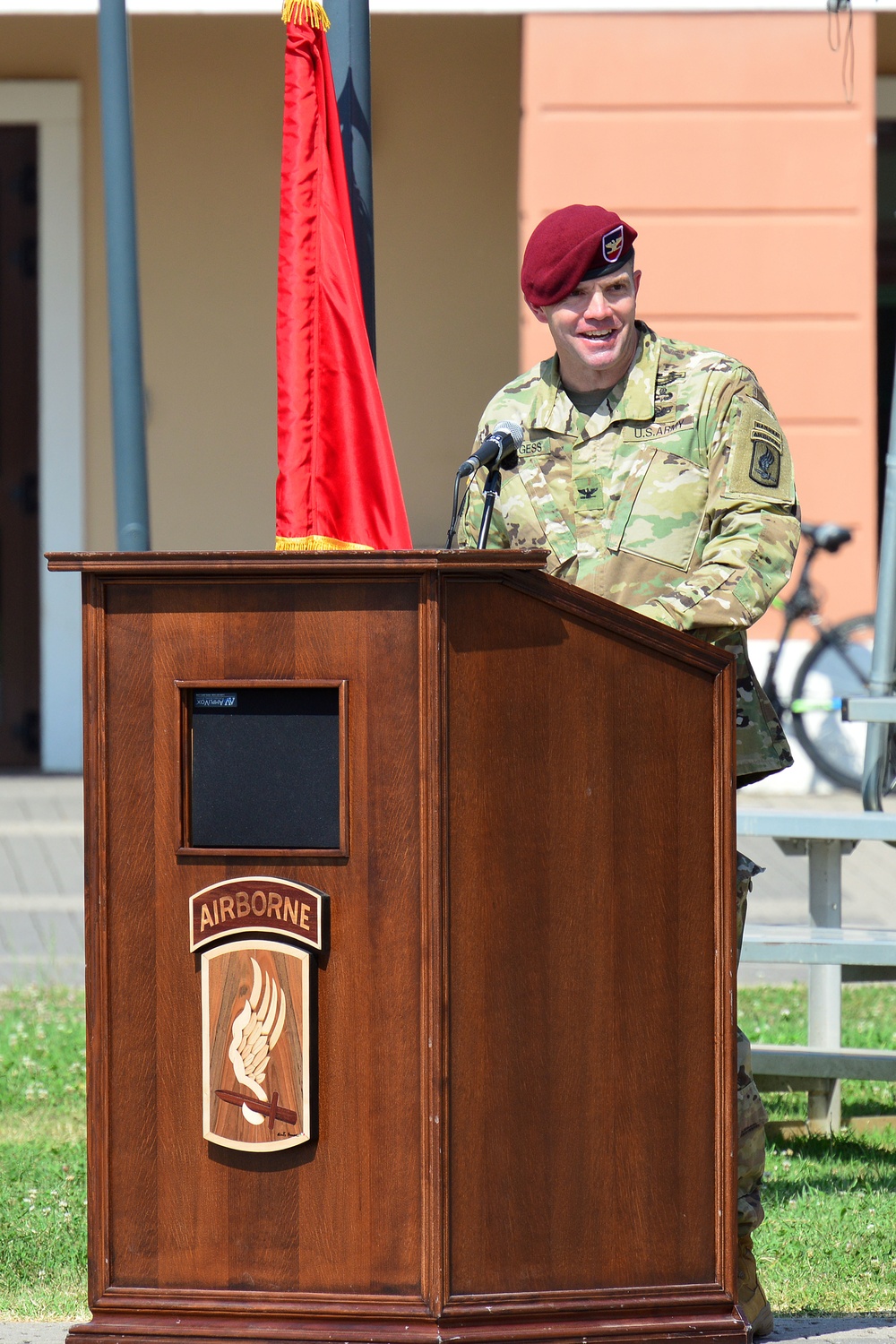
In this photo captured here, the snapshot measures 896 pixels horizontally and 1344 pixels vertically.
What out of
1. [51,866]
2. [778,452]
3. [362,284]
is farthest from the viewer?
[51,866]

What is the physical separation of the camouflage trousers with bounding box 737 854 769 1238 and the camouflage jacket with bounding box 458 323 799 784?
25 centimetres

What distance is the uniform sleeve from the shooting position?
271 cm

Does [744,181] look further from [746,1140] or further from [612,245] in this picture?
[746,1140]

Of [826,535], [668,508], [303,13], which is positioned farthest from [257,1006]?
[826,535]


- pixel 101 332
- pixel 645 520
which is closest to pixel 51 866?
pixel 101 332

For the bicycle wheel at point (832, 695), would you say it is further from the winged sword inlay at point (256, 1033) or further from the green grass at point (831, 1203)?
the winged sword inlay at point (256, 1033)

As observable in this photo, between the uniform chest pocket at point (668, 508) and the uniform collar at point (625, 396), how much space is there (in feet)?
0.28

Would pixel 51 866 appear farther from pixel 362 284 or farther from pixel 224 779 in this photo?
pixel 224 779

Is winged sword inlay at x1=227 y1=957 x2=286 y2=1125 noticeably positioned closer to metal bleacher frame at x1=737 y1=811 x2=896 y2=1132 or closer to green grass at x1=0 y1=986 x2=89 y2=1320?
green grass at x1=0 y1=986 x2=89 y2=1320

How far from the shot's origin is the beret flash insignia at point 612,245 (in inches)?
110

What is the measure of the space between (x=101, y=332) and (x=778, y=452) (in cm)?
816

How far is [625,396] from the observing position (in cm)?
292

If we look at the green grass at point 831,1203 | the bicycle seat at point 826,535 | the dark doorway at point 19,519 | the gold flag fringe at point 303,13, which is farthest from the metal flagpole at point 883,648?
the dark doorway at point 19,519

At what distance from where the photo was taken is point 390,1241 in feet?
7.88
